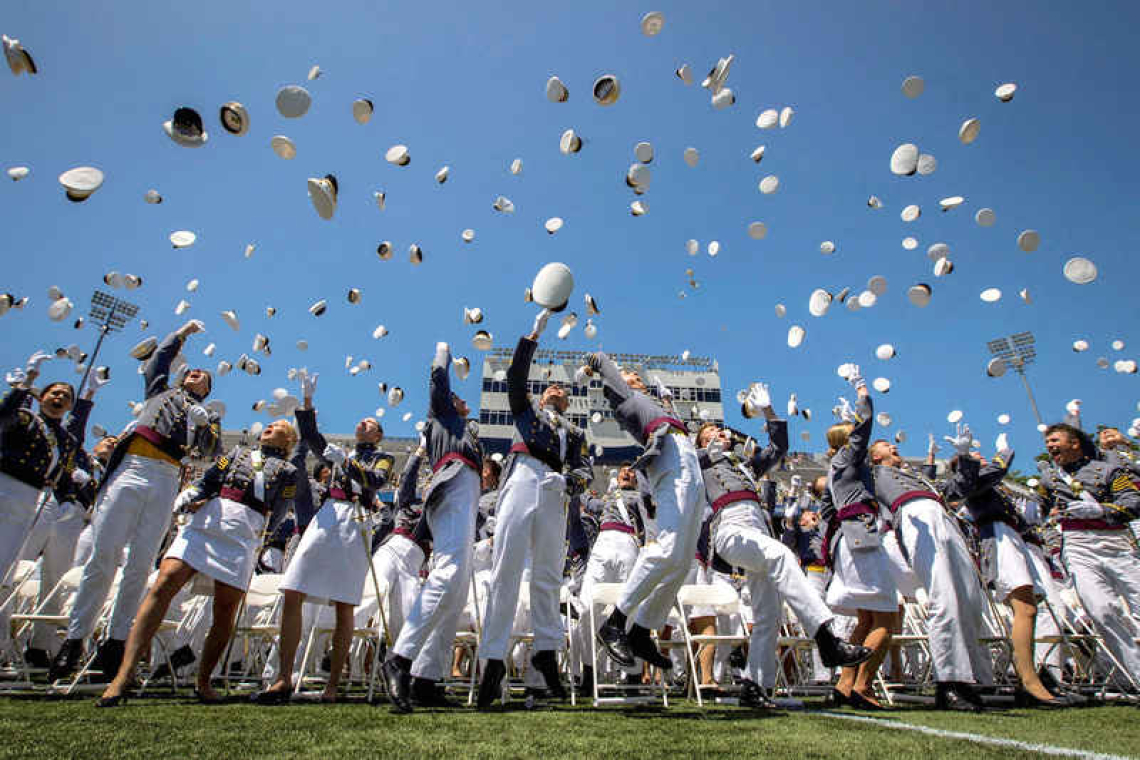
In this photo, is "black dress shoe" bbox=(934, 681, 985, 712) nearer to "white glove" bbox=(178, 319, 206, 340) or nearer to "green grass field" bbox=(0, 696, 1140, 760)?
"green grass field" bbox=(0, 696, 1140, 760)

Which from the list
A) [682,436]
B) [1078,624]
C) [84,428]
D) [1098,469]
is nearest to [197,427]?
[84,428]

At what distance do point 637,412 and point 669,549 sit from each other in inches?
46.9

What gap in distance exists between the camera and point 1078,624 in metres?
8.42

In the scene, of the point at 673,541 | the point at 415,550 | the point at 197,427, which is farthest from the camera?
the point at 415,550

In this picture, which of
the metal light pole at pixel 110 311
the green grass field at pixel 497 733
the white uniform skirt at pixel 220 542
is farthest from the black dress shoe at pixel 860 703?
the metal light pole at pixel 110 311

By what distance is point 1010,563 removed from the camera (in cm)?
605

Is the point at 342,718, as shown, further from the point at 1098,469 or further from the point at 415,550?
the point at 1098,469

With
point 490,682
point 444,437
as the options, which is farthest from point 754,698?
point 444,437

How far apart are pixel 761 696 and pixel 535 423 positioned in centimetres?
289

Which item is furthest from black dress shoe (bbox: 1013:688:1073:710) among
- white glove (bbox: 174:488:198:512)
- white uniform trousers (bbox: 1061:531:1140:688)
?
white glove (bbox: 174:488:198:512)

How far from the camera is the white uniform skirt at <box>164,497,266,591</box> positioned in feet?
16.0

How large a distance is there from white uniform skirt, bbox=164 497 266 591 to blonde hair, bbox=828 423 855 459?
579 centimetres

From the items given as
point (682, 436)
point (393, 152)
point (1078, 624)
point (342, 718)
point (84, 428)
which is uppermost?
Answer: point (393, 152)

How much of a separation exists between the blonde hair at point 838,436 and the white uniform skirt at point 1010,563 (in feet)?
5.68
